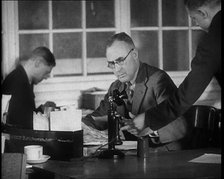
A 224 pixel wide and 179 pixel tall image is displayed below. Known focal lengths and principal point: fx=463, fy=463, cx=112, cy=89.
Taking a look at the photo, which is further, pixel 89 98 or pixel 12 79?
pixel 89 98

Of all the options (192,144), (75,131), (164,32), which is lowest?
(192,144)

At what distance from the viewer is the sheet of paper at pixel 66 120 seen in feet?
8.12

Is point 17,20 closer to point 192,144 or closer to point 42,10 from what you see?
point 42,10

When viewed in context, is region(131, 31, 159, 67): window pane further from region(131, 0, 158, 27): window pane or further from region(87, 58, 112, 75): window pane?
region(87, 58, 112, 75): window pane

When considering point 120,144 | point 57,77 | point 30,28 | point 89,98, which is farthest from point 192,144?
point 30,28

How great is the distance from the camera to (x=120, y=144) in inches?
104

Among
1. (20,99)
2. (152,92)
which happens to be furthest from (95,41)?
(152,92)

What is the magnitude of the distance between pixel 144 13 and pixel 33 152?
2.55 meters

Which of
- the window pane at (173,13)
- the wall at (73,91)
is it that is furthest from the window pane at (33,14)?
the window pane at (173,13)

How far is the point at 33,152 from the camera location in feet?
7.82

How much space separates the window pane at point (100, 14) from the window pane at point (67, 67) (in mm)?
413

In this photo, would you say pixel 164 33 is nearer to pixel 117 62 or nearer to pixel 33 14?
pixel 33 14

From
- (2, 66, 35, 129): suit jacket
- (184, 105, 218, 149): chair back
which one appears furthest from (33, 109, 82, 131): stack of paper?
(184, 105, 218, 149): chair back

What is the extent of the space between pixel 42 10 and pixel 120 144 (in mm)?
2177
